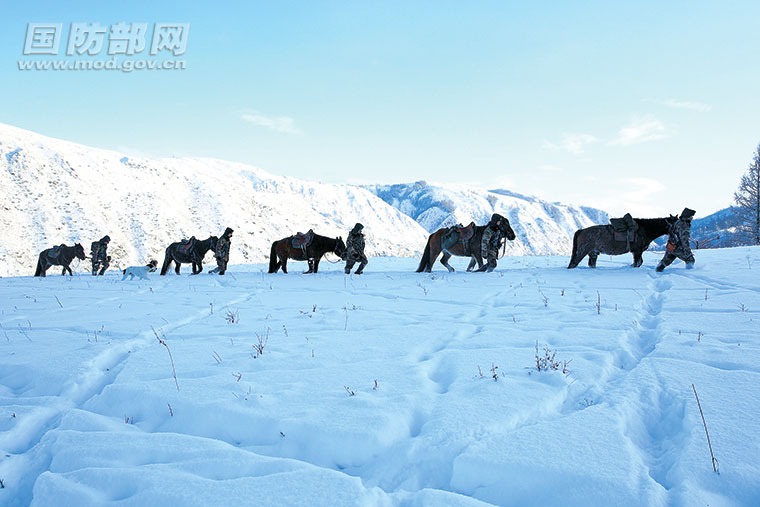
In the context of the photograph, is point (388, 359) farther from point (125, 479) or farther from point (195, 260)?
point (195, 260)

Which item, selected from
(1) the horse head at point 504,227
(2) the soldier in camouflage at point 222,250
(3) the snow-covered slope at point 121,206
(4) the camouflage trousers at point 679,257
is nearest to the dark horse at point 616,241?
(4) the camouflage trousers at point 679,257

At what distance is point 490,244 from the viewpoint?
11.7m

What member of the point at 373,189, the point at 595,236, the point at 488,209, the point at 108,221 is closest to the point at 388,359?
the point at 595,236

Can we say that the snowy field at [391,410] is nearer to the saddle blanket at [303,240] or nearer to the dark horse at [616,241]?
the dark horse at [616,241]

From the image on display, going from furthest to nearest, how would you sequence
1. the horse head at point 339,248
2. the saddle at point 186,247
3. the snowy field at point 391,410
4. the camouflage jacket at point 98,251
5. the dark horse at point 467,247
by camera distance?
the camouflage jacket at point 98,251 < the saddle at point 186,247 < the horse head at point 339,248 < the dark horse at point 467,247 < the snowy field at point 391,410

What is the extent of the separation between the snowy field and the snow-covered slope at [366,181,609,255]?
11535cm

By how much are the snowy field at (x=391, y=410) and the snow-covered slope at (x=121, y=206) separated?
3736cm

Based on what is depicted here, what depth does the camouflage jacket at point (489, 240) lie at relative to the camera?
11.6 metres

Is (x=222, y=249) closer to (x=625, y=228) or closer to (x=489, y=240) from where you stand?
(x=489, y=240)

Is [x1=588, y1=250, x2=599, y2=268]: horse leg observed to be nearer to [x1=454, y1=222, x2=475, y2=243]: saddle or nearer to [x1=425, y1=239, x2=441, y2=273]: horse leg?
[x1=454, y1=222, x2=475, y2=243]: saddle

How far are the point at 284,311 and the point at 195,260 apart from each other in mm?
9828

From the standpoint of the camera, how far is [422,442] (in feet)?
7.36

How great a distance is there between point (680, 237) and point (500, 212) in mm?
129904

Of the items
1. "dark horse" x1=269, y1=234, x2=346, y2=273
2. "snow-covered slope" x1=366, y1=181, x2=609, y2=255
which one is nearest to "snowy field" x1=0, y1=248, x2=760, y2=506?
"dark horse" x1=269, y1=234, x2=346, y2=273
